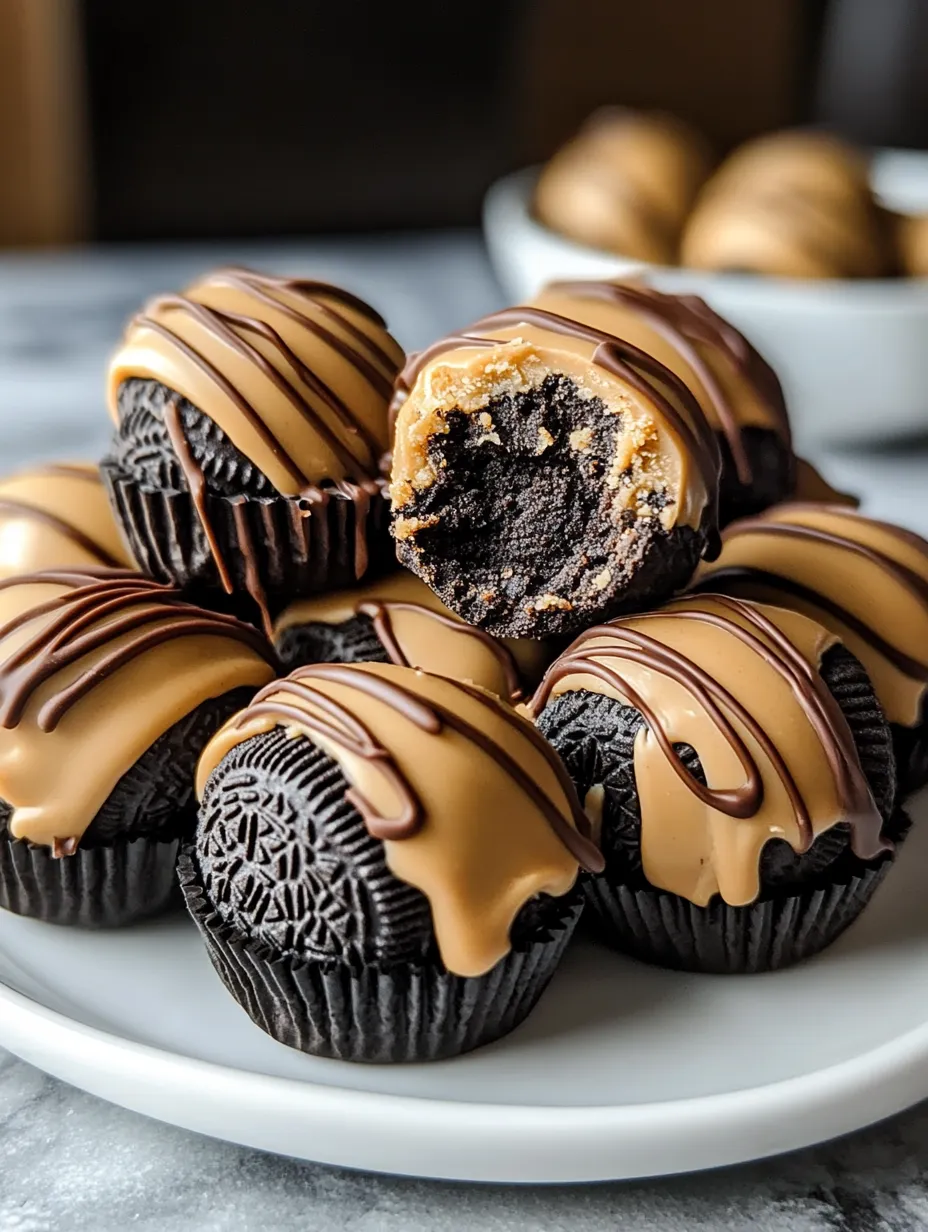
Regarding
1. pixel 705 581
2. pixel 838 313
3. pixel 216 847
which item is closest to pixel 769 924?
pixel 705 581

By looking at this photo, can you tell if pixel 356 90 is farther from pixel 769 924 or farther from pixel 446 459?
pixel 769 924

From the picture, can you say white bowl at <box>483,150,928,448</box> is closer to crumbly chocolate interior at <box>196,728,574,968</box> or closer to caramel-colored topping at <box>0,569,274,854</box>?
caramel-colored topping at <box>0,569,274,854</box>

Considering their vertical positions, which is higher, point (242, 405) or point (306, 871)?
point (242, 405)

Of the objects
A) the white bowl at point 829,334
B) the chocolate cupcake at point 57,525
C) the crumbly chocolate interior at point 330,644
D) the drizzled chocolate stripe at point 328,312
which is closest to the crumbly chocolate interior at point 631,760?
the crumbly chocolate interior at point 330,644

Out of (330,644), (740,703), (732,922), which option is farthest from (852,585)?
(330,644)

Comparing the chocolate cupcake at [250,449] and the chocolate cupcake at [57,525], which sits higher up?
the chocolate cupcake at [250,449]

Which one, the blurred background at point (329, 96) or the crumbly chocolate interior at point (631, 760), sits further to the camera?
the blurred background at point (329, 96)

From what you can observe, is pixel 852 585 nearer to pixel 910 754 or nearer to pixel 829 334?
pixel 910 754

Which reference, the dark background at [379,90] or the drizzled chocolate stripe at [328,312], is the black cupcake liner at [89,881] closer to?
the drizzled chocolate stripe at [328,312]
